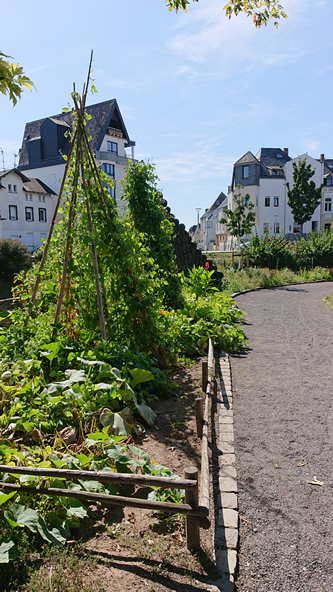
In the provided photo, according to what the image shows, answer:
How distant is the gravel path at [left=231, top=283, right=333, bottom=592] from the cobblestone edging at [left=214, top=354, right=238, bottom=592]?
0.06 m

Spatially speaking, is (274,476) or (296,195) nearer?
(274,476)

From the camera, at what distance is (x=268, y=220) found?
58000mm

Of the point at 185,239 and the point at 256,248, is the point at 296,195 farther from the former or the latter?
the point at 185,239

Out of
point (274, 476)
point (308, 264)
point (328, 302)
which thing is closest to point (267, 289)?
point (328, 302)

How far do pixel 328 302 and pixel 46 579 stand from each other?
1503 cm

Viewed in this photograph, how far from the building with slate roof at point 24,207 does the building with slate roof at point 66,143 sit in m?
2.36

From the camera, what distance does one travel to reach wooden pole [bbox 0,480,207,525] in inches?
113

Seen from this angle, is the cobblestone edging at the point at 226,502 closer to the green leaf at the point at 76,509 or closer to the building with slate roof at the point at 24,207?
the green leaf at the point at 76,509

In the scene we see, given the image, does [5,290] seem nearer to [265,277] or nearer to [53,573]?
[265,277]

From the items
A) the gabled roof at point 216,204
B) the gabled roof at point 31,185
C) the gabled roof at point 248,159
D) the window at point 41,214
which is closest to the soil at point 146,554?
the gabled roof at point 31,185

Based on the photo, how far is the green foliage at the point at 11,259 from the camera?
27447mm

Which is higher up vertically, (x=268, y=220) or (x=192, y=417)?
(x=268, y=220)

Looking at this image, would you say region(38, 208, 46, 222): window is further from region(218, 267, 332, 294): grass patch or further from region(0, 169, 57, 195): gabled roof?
region(218, 267, 332, 294): grass patch

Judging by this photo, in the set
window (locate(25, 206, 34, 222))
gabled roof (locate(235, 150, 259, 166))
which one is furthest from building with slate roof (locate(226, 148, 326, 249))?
window (locate(25, 206, 34, 222))
